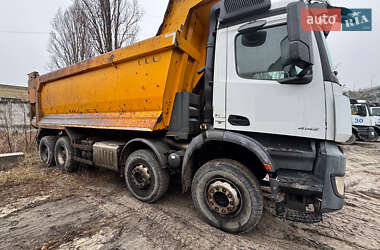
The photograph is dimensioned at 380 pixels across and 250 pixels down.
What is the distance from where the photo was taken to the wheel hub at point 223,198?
2.18m

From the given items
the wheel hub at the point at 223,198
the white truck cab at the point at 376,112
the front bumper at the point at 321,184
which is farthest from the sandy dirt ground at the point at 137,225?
the white truck cab at the point at 376,112

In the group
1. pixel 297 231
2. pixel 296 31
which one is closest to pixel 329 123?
pixel 296 31

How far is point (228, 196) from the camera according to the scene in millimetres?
2201

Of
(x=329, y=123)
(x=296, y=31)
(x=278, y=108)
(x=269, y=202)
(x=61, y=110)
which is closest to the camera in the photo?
(x=296, y=31)

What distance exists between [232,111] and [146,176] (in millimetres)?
1837

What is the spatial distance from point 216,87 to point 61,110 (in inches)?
180

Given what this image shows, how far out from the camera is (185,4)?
112 inches

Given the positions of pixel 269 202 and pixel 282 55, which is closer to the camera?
pixel 282 55

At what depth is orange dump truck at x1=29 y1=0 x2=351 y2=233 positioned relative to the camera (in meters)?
1.88

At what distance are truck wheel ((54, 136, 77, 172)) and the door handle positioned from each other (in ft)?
14.3

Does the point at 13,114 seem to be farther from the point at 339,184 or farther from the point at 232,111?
the point at 339,184

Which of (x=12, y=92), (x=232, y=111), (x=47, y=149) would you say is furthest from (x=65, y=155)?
(x=12, y=92)

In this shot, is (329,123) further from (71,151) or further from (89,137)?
(71,151)

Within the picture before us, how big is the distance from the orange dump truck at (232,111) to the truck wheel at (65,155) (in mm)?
1559
